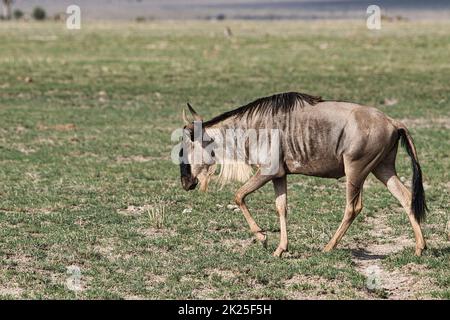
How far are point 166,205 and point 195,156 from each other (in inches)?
95.7

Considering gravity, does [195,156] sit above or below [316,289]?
above

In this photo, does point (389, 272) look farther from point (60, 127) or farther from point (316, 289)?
point (60, 127)

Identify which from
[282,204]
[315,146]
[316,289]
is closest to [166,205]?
[282,204]

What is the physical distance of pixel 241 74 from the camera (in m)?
29.5

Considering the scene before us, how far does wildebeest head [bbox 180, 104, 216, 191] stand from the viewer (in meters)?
9.40

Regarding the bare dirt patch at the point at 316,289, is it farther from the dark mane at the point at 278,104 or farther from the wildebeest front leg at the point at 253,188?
the dark mane at the point at 278,104

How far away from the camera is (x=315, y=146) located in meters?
9.02

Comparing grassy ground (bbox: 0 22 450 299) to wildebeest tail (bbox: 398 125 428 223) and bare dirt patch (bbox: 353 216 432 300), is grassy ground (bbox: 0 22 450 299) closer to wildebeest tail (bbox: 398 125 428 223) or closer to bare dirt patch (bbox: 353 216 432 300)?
bare dirt patch (bbox: 353 216 432 300)

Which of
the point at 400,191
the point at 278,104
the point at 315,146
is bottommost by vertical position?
the point at 400,191

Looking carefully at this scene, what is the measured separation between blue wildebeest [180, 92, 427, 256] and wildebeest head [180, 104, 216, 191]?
0.01m

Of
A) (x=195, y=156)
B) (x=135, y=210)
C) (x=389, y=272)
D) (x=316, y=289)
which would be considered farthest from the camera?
(x=135, y=210)

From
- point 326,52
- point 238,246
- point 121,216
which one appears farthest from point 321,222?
point 326,52

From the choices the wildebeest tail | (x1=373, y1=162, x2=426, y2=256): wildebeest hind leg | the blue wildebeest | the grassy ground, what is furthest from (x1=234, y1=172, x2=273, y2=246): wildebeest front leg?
the wildebeest tail
